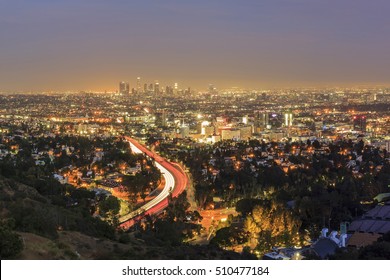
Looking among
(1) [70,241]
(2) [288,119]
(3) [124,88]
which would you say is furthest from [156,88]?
(1) [70,241]

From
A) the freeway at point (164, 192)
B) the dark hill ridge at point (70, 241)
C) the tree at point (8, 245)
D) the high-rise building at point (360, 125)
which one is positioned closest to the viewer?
the tree at point (8, 245)

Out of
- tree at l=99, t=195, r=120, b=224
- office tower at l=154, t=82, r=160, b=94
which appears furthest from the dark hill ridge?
office tower at l=154, t=82, r=160, b=94

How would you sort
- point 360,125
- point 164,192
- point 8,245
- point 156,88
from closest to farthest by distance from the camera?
point 8,245 < point 164,192 < point 360,125 < point 156,88

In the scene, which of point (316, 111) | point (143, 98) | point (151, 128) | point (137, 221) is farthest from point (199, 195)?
point (143, 98)

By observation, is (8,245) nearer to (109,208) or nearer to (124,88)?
(109,208)

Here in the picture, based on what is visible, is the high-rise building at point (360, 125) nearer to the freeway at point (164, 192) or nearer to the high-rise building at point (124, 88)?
the freeway at point (164, 192)

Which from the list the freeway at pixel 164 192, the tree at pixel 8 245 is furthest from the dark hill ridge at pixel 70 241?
the freeway at pixel 164 192

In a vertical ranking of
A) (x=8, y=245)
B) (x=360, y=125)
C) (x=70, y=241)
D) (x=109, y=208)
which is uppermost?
(x=8, y=245)

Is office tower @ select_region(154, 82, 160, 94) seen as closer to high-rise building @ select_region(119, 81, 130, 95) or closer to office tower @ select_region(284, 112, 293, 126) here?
high-rise building @ select_region(119, 81, 130, 95)

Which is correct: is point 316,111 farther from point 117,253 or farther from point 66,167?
point 117,253

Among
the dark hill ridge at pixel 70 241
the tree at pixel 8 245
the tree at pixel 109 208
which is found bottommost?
the tree at pixel 109 208
